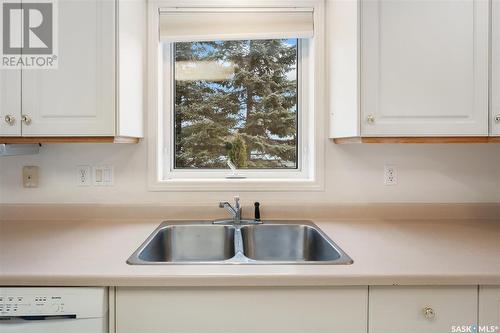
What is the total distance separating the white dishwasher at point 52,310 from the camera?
928 millimetres

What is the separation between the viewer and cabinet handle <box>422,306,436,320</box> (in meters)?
0.96

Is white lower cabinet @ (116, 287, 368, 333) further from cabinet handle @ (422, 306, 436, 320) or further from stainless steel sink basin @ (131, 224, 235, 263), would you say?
stainless steel sink basin @ (131, 224, 235, 263)

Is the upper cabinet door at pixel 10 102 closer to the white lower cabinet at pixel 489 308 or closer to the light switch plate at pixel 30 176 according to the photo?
the light switch plate at pixel 30 176

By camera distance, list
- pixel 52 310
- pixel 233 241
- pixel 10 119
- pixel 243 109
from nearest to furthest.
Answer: pixel 52 310
pixel 10 119
pixel 233 241
pixel 243 109

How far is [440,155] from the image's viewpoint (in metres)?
1.68

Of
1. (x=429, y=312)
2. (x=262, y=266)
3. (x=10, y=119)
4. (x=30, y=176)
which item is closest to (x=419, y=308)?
(x=429, y=312)

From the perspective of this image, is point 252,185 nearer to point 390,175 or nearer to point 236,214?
point 236,214

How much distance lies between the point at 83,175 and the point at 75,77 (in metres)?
0.58

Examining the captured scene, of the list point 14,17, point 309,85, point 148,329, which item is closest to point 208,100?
point 309,85

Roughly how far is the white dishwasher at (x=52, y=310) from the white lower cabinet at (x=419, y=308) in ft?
2.88

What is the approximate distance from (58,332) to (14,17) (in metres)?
1.31

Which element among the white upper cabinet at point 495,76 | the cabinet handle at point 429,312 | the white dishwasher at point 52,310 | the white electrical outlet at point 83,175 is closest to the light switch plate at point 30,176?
the white electrical outlet at point 83,175

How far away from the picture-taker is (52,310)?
93 centimetres

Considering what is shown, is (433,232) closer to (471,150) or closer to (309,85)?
(471,150)
